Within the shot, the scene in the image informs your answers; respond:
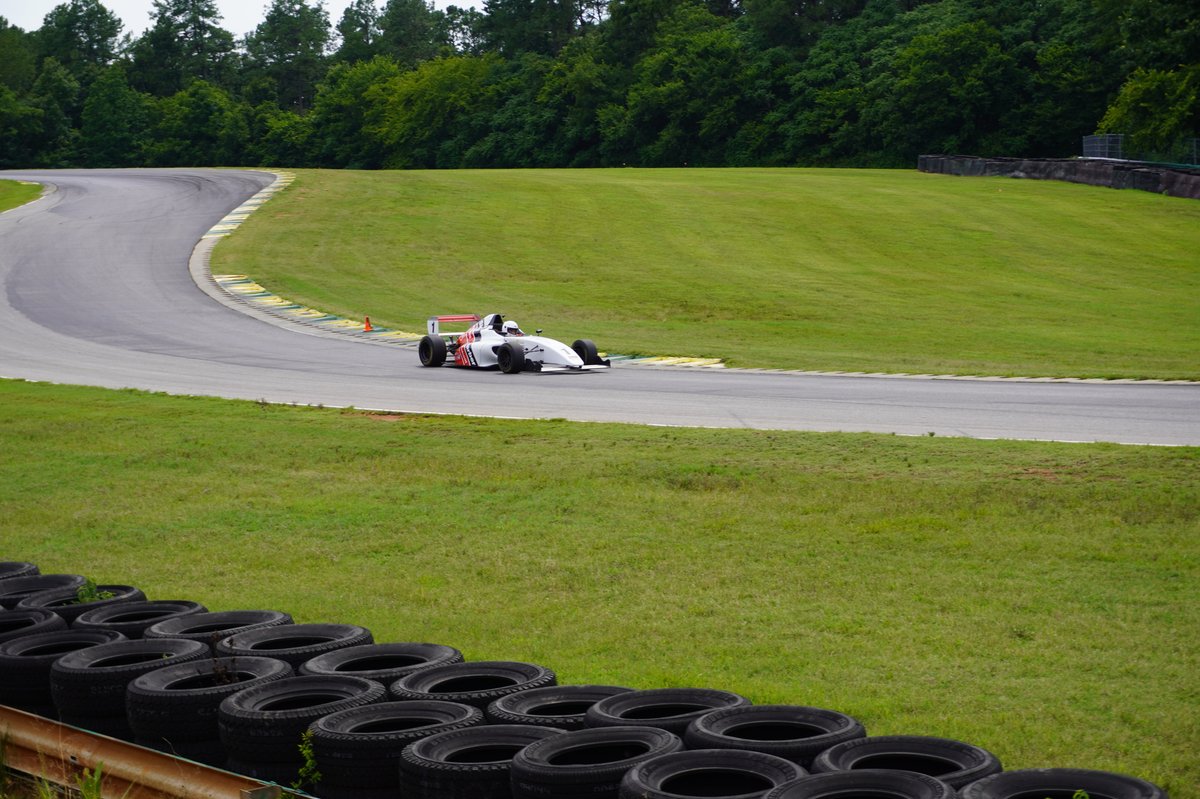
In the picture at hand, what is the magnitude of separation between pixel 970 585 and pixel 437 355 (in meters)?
18.7

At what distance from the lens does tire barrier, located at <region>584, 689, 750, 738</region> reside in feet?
21.1

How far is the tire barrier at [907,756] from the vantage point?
226 inches

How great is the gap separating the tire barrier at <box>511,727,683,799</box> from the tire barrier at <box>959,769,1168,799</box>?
55.9 inches

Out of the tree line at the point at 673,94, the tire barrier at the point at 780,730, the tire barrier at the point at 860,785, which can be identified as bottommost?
the tire barrier at the point at 780,730

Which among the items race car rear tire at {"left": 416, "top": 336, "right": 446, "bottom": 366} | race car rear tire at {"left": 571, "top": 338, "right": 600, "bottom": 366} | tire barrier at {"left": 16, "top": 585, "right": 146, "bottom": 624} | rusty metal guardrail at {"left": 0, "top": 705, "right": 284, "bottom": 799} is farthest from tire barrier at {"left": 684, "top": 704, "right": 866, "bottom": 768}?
race car rear tire at {"left": 416, "top": 336, "right": 446, "bottom": 366}

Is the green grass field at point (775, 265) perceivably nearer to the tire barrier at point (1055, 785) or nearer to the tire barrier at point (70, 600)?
the tire barrier at point (70, 600)

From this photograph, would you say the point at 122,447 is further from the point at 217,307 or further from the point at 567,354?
the point at 217,307

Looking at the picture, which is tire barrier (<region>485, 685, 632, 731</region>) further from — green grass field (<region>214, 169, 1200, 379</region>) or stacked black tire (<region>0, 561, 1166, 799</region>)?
green grass field (<region>214, 169, 1200, 379</region>)

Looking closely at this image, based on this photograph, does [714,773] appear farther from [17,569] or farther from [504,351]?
[504,351]

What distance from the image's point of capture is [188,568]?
11.3 metres

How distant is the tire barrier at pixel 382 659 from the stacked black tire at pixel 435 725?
0.04 feet

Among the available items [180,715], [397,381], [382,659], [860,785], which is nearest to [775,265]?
[397,381]

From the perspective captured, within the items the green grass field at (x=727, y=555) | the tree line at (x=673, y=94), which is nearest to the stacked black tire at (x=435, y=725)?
the green grass field at (x=727, y=555)

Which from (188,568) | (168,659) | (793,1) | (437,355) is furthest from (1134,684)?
(793,1)
